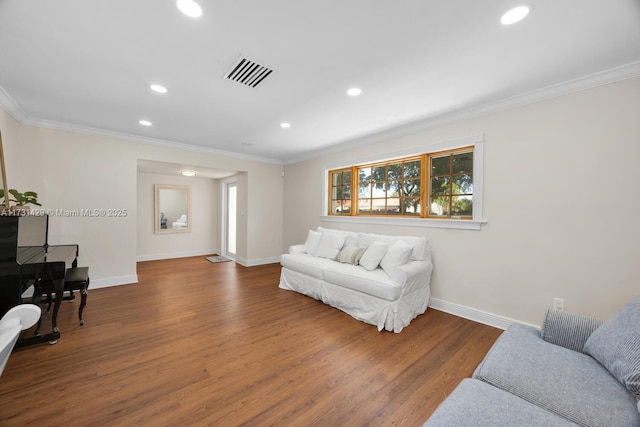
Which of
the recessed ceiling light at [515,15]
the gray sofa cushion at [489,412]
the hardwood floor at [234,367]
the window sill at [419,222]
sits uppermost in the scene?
the recessed ceiling light at [515,15]

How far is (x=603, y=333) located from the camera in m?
1.40

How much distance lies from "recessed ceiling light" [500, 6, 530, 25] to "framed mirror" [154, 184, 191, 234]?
282 inches

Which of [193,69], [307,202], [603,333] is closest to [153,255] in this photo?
[307,202]

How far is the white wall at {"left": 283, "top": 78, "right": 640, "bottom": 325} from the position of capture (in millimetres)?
2164

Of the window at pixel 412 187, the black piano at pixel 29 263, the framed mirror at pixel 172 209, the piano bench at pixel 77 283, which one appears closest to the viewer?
the black piano at pixel 29 263

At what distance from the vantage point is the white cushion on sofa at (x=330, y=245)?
3.86 m

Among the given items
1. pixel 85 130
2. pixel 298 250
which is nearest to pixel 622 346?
pixel 298 250

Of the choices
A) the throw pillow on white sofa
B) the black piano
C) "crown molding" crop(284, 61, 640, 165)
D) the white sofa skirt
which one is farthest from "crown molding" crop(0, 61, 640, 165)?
the white sofa skirt

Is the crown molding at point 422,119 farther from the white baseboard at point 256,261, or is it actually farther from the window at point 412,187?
the white baseboard at point 256,261

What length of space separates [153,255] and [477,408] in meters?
7.28

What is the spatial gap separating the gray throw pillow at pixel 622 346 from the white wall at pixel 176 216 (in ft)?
24.5

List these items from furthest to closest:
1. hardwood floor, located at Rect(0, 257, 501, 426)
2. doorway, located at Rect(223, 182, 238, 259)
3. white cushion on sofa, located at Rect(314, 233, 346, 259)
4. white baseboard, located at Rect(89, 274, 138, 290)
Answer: doorway, located at Rect(223, 182, 238, 259)
white baseboard, located at Rect(89, 274, 138, 290)
white cushion on sofa, located at Rect(314, 233, 346, 259)
hardwood floor, located at Rect(0, 257, 501, 426)

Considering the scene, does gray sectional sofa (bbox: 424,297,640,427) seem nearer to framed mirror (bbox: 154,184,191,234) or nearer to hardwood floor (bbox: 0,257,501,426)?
hardwood floor (bbox: 0,257,501,426)

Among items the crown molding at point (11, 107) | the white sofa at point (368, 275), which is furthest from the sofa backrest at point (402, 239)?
the crown molding at point (11, 107)
